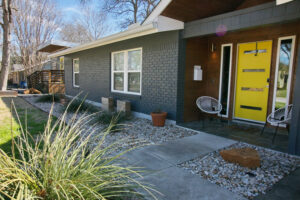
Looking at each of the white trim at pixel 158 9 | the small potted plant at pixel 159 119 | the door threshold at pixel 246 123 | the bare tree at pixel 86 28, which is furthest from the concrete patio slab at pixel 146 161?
the bare tree at pixel 86 28

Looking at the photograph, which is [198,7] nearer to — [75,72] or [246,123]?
[246,123]

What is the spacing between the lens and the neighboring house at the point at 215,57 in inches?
162

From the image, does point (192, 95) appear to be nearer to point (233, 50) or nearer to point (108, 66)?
point (233, 50)

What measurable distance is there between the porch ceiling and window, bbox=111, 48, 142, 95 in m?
1.90

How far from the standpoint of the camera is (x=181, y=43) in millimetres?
4945

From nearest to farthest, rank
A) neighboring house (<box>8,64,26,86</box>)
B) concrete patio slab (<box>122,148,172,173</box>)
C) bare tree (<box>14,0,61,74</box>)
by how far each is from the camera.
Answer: concrete patio slab (<box>122,148,172,173</box>) < bare tree (<box>14,0,61,74</box>) < neighboring house (<box>8,64,26,86</box>)

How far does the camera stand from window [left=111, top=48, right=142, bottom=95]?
633 cm

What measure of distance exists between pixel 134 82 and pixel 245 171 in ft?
14.8

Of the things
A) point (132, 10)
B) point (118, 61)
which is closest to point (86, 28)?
point (132, 10)

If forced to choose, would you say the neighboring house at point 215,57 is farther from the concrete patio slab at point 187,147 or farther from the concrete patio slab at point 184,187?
the concrete patio slab at point 184,187

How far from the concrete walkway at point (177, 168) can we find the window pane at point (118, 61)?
3909mm

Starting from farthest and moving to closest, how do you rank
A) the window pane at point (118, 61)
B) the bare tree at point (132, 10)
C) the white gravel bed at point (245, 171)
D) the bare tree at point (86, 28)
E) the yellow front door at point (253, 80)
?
the bare tree at point (86, 28) → the bare tree at point (132, 10) → the window pane at point (118, 61) → the yellow front door at point (253, 80) → the white gravel bed at point (245, 171)

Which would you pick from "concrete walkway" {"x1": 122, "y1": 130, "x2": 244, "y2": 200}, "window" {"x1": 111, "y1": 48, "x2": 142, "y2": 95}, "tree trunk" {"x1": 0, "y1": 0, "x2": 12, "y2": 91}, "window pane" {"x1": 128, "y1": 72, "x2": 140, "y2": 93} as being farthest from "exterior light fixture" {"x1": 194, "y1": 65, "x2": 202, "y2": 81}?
"tree trunk" {"x1": 0, "y1": 0, "x2": 12, "y2": 91}

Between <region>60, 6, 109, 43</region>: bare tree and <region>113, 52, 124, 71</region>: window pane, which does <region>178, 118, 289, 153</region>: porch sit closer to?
<region>113, 52, 124, 71</region>: window pane
